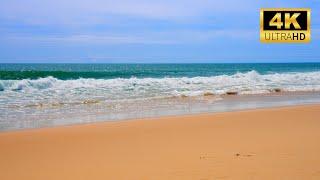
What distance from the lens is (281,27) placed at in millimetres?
10164

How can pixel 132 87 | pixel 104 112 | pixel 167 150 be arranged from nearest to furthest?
pixel 167 150, pixel 104 112, pixel 132 87

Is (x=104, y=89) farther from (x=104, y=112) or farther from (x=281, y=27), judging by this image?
(x=281, y=27)

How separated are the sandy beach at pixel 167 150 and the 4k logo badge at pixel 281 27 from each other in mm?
2202

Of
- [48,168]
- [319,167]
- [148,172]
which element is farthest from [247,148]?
[48,168]

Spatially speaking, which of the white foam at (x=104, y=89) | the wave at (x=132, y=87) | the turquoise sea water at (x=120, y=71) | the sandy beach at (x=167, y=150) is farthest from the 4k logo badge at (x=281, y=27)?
the turquoise sea water at (x=120, y=71)

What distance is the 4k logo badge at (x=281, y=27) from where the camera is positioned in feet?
32.7

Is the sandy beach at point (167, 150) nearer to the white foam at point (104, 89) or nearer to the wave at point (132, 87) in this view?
the white foam at point (104, 89)

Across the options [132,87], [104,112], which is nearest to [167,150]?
[104,112]

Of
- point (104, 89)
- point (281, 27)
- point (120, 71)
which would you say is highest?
point (281, 27)

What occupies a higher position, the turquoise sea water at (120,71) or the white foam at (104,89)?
the turquoise sea water at (120,71)

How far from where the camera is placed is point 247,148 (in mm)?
6152

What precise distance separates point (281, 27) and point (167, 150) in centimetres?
562

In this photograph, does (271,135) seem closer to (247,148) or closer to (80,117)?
(247,148)

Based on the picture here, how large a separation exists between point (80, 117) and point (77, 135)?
2.86 meters
